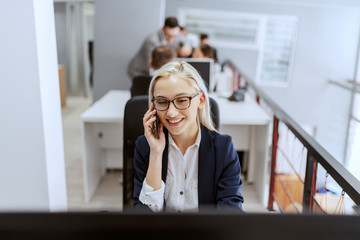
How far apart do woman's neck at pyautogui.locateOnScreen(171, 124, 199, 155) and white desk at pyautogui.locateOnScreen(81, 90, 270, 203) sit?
99 centimetres

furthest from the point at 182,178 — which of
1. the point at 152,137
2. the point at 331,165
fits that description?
the point at 331,165

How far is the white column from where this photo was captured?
1193 millimetres

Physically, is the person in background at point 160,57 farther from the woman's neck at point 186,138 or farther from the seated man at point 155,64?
the woman's neck at point 186,138

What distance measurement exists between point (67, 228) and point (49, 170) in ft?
3.82

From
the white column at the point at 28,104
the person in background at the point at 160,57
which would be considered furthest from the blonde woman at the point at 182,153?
the person in background at the point at 160,57

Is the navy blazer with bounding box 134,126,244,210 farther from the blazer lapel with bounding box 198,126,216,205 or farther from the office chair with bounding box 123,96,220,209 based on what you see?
the office chair with bounding box 123,96,220,209

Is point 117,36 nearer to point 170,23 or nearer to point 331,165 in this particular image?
point 170,23

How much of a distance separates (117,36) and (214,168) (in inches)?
40.9

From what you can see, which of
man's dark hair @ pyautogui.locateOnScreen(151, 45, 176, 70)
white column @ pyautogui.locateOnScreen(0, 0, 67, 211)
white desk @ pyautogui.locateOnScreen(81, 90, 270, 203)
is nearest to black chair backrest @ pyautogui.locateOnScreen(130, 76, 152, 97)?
man's dark hair @ pyautogui.locateOnScreen(151, 45, 176, 70)

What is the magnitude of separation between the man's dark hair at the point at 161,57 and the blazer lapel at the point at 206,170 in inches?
32.5

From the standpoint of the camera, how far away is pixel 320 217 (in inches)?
12.4

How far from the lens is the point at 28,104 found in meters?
1.27

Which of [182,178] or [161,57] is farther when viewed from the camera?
[161,57]

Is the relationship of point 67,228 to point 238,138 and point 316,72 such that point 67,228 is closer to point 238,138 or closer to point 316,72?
point 238,138
